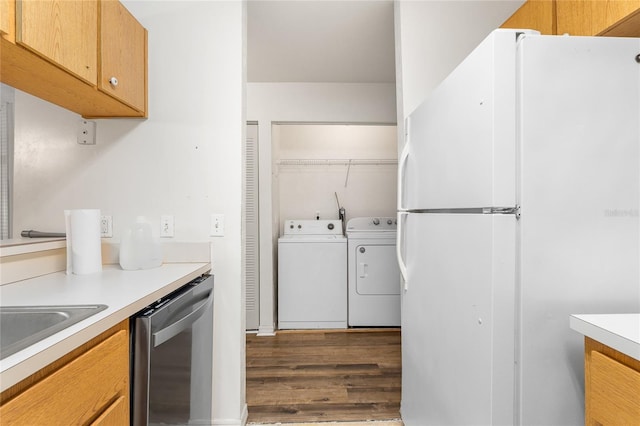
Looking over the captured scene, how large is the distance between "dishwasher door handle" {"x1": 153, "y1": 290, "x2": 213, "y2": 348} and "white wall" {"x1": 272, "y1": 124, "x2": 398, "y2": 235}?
8.35ft

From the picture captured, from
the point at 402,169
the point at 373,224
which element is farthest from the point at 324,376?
the point at 373,224

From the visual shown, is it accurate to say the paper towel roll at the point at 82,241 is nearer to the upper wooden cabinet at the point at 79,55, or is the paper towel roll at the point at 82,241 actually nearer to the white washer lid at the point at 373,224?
the upper wooden cabinet at the point at 79,55

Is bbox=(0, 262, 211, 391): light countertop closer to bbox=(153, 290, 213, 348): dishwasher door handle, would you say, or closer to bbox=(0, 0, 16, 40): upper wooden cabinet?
bbox=(153, 290, 213, 348): dishwasher door handle

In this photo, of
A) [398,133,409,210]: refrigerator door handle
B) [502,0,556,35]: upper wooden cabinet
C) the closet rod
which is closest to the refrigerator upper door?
[398,133,409,210]: refrigerator door handle

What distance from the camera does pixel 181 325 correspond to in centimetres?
124

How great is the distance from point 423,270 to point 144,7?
1.90 m

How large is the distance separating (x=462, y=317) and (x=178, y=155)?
4.95 feet

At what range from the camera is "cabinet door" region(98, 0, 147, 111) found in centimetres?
138

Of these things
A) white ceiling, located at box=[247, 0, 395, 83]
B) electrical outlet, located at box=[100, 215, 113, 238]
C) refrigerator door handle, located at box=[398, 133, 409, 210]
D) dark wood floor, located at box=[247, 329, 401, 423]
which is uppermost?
white ceiling, located at box=[247, 0, 395, 83]

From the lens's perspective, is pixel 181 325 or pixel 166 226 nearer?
pixel 181 325

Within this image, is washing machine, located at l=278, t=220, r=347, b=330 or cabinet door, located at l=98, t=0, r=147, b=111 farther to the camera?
washing machine, located at l=278, t=220, r=347, b=330

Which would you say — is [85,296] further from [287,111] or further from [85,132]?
[287,111]

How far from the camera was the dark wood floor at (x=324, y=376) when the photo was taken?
6.37 ft

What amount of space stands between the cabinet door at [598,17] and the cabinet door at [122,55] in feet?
6.13
